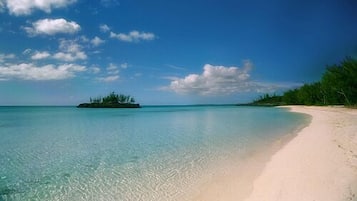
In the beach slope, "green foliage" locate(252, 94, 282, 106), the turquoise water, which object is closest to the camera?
the beach slope

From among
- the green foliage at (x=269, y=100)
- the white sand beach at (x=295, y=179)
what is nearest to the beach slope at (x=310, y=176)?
the white sand beach at (x=295, y=179)

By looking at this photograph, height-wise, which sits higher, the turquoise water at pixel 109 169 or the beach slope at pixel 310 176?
the beach slope at pixel 310 176

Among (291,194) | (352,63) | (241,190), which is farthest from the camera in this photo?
(352,63)

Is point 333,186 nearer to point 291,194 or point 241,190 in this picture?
point 291,194

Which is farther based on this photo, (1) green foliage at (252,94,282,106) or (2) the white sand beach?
(1) green foliage at (252,94,282,106)

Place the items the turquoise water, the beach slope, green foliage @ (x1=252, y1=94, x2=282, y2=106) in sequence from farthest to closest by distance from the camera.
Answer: green foliage @ (x1=252, y1=94, x2=282, y2=106) → the turquoise water → the beach slope

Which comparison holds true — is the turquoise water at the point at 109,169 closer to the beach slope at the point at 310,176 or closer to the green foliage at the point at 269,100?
the beach slope at the point at 310,176

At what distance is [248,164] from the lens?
8.21 m

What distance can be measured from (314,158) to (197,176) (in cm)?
372

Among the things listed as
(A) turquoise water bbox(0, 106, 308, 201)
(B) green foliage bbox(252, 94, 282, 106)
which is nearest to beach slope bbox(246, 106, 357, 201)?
(A) turquoise water bbox(0, 106, 308, 201)

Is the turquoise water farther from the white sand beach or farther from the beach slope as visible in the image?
the beach slope

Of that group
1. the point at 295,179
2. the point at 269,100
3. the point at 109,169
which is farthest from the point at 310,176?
the point at 269,100

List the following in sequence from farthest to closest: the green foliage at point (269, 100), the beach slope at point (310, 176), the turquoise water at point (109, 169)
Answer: the green foliage at point (269, 100)
the turquoise water at point (109, 169)
the beach slope at point (310, 176)

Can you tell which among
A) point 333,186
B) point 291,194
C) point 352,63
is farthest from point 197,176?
point 352,63
